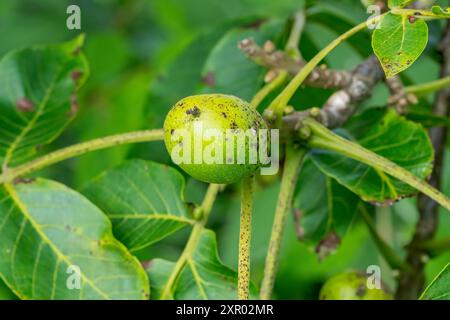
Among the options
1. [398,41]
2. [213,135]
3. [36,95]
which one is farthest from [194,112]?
[36,95]

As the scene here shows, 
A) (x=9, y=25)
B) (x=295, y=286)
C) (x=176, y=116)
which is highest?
(x=9, y=25)

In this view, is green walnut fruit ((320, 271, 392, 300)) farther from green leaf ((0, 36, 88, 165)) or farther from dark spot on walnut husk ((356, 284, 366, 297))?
green leaf ((0, 36, 88, 165))

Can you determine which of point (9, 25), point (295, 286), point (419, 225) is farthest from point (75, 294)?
point (9, 25)

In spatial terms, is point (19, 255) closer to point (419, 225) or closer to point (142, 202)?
point (142, 202)

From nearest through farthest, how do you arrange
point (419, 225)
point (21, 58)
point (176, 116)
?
point (176, 116)
point (21, 58)
point (419, 225)

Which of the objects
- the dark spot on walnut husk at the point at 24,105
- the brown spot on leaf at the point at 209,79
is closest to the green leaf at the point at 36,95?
the dark spot on walnut husk at the point at 24,105
